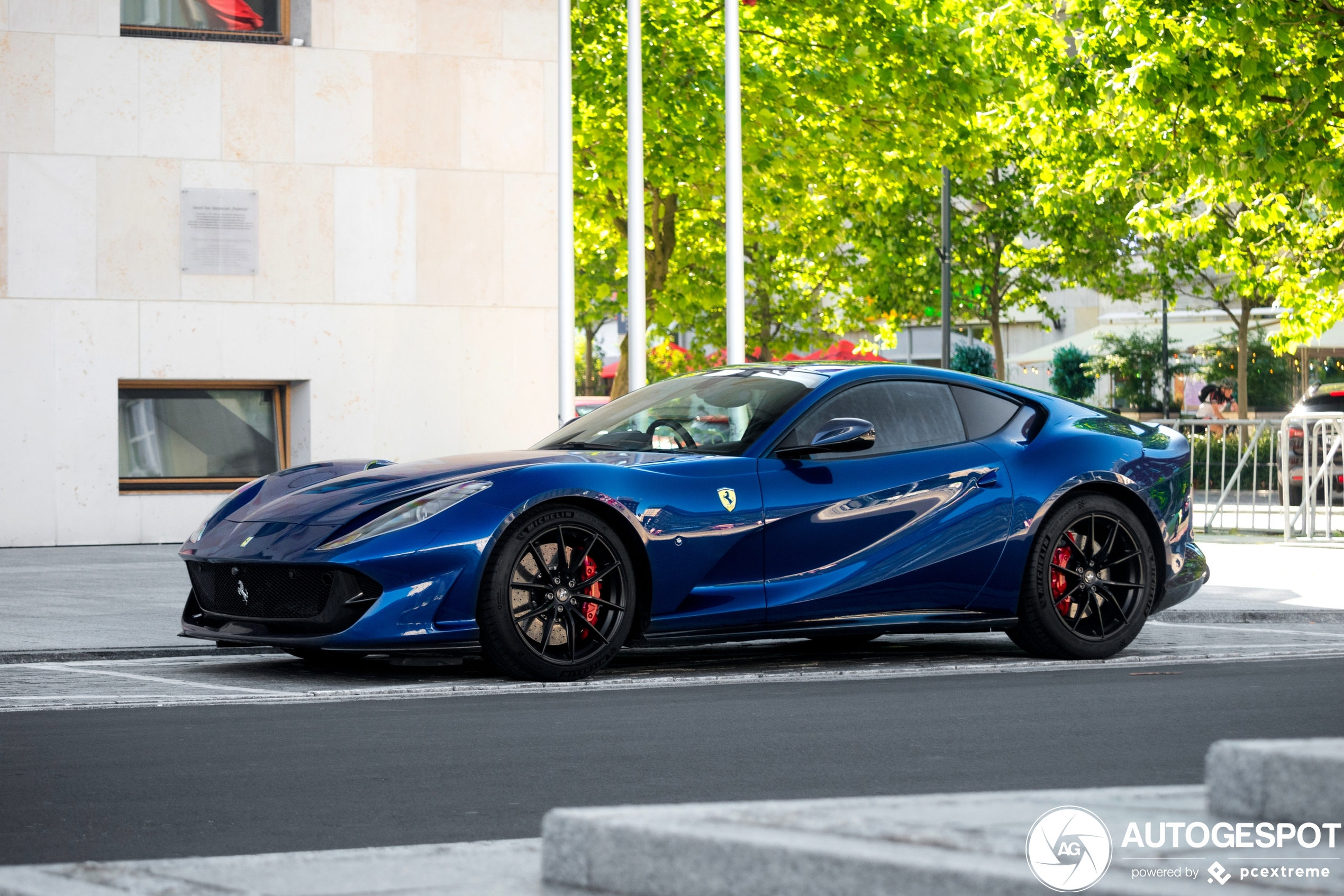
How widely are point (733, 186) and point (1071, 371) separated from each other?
35119 mm

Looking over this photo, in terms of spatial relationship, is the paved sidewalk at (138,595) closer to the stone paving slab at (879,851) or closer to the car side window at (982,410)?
the car side window at (982,410)

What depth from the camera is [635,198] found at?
15117mm

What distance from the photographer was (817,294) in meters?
41.9

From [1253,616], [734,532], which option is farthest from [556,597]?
[1253,616]

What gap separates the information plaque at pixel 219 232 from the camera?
627 inches

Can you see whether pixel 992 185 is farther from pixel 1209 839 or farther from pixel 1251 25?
pixel 1209 839

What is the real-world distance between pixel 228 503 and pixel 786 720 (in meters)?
3.10

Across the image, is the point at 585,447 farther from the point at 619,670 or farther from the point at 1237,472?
the point at 1237,472

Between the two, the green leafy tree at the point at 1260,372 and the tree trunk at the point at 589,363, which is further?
the tree trunk at the point at 589,363

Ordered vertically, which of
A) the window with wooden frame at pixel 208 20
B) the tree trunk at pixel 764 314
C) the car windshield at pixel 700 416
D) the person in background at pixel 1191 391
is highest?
the window with wooden frame at pixel 208 20

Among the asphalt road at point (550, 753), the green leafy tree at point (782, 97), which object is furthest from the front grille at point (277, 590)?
the green leafy tree at point (782, 97)

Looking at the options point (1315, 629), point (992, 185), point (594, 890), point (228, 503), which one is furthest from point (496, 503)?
point (992, 185)

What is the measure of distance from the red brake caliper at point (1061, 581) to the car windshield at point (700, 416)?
1.38 metres

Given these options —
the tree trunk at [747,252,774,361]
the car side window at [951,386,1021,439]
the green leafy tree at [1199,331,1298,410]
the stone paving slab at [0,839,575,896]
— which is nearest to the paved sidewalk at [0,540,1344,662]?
the car side window at [951,386,1021,439]
